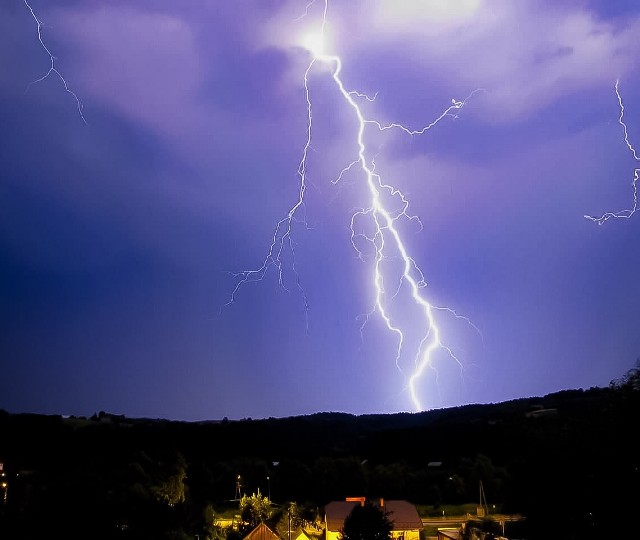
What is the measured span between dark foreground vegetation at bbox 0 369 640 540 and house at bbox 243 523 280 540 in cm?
156

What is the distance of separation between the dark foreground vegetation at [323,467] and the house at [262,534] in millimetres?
1563

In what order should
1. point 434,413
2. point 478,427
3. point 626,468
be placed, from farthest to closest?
point 434,413 → point 478,427 → point 626,468

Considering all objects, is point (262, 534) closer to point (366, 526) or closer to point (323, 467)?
point (366, 526)

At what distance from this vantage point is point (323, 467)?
50688 mm

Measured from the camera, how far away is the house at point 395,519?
30.8m

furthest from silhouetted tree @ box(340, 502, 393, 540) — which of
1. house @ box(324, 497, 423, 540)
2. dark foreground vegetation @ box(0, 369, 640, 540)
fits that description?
house @ box(324, 497, 423, 540)

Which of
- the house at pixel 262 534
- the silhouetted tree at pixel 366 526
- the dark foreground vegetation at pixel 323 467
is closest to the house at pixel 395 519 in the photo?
the dark foreground vegetation at pixel 323 467

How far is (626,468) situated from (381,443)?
67.2 m

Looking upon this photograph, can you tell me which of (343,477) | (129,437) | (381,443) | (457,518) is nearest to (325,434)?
(381,443)

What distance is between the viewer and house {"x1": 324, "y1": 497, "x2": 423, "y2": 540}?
101 ft

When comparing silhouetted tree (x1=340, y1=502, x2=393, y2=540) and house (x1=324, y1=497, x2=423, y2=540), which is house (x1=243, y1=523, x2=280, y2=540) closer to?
silhouetted tree (x1=340, y1=502, x2=393, y2=540)

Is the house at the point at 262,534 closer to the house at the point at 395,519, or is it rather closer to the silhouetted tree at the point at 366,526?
the silhouetted tree at the point at 366,526

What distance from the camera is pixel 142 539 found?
54.6 feet

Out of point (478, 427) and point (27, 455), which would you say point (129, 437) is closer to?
point (27, 455)
